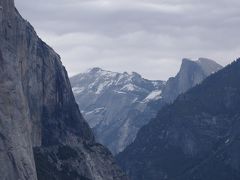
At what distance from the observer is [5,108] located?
19450cm

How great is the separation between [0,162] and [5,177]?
3.44 meters

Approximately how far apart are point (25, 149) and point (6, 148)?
8.03 metres

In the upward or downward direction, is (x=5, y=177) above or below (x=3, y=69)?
below

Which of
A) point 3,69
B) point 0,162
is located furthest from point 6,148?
point 3,69

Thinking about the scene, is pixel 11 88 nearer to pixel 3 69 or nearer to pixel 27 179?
pixel 3 69

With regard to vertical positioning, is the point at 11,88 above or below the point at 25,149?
above

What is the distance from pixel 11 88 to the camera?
198500 millimetres

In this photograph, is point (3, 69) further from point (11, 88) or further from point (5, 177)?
point (5, 177)

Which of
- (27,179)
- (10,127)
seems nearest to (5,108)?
(10,127)

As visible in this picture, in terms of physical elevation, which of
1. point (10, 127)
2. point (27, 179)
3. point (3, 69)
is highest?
point (3, 69)

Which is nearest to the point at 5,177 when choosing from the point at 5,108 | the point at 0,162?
the point at 0,162

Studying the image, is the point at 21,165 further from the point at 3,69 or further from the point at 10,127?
the point at 3,69

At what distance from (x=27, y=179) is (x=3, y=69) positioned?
25.3 meters

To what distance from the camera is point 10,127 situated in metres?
195
